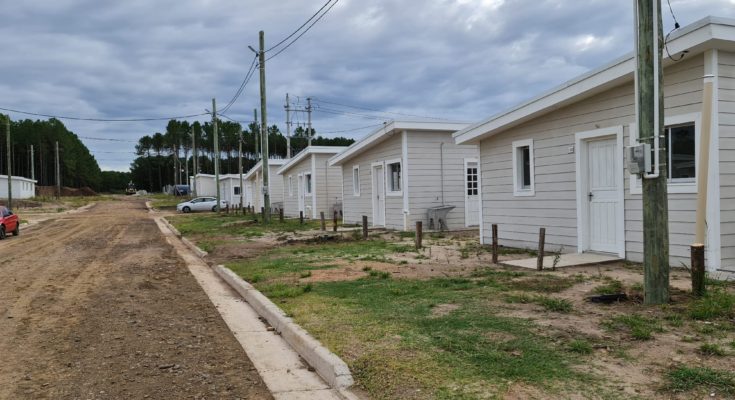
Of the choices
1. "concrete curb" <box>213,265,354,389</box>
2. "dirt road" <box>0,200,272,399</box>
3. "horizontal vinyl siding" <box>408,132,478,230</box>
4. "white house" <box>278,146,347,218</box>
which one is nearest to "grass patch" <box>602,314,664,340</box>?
"concrete curb" <box>213,265,354,389</box>

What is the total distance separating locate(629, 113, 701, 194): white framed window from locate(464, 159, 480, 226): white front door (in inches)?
397

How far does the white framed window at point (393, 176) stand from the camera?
1970 cm

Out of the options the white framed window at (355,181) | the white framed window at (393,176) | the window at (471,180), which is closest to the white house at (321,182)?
the white framed window at (355,181)

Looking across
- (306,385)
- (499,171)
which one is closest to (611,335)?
(306,385)

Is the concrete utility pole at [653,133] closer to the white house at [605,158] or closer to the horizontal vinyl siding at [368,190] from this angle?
the white house at [605,158]

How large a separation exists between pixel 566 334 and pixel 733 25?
5528 mm

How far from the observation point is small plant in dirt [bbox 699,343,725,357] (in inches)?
169

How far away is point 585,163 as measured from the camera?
10.6 meters

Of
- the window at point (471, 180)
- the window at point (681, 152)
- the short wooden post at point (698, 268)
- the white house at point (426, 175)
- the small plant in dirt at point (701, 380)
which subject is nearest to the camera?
the small plant in dirt at point (701, 380)

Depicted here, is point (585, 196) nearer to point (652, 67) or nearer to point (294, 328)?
point (652, 67)

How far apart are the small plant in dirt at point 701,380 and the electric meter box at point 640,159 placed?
2459 millimetres

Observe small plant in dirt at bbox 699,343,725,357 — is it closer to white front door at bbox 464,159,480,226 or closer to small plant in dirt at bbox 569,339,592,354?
small plant in dirt at bbox 569,339,592,354

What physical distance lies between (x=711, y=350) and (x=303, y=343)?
3.51m

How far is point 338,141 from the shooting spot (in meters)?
94.2
